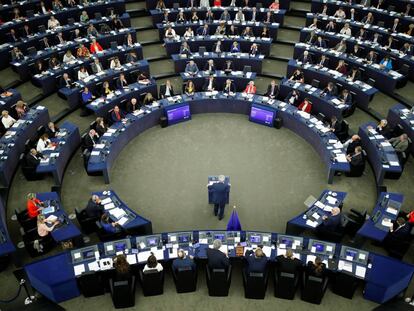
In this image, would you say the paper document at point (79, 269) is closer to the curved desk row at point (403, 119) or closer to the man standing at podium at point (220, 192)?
the man standing at podium at point (220, 192)

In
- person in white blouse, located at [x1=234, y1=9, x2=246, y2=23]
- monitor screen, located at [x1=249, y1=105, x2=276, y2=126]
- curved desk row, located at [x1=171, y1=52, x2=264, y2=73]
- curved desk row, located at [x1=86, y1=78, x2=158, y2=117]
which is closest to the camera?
curved desk row, located at [x1=86, y1=78, x2=158, y2=117]

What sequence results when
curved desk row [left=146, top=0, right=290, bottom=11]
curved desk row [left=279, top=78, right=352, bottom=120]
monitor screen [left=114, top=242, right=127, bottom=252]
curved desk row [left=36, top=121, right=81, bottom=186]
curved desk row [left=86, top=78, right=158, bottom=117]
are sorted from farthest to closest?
1. curved desk row [left=146, top=0, right=290, bottom=11]
2. curved desk row [left=86, top=78, right=158, bottom=117]
3. curved desk row [left=279, top=78, right=352, bottom=120]
4. curved desk row [left=36, top=121, right=81, bottom=186]
5. monitor screen [left=114, top=242, right=127, bottom=252]

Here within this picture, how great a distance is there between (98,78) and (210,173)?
7115mm

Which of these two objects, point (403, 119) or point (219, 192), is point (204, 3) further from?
point (219, 192)

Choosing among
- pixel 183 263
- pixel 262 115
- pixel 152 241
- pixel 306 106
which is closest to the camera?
pixel 183 263

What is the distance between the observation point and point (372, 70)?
1909cm

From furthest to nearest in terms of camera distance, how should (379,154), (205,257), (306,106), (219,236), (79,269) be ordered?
1. (306,106)
2. (379,154)
3. (219,236)
4. (205,257)
5. (79,269)

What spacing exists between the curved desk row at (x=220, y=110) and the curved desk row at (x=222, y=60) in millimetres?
2421

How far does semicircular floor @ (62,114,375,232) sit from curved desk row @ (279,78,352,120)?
164 cm

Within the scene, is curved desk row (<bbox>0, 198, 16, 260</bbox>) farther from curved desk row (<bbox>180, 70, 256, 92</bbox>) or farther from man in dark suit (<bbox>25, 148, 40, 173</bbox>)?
curved desk row (<bbox>180, 70, 256, 92</bbox>)

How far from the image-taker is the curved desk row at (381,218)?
39.7 feet

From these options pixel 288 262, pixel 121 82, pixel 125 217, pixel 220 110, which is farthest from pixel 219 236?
pixel 121 82

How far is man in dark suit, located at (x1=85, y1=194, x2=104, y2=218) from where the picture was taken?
12.8 m

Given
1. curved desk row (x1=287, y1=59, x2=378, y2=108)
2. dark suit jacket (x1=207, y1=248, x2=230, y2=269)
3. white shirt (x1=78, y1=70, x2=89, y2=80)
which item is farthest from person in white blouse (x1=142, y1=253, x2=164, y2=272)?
curved desk row (x1=287, y1=59, x2=378, y2=108)
